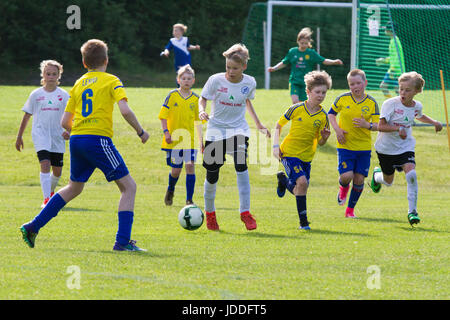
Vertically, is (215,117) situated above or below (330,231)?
above

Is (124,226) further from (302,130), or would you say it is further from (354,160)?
(354,160)

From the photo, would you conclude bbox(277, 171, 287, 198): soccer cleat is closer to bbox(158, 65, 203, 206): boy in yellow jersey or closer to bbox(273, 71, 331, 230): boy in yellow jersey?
bbox(273, 71, 331, 230): boy in yellow jersey

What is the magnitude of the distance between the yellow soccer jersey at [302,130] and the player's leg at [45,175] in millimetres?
3435

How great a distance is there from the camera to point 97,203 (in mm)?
11086

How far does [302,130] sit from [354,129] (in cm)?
113

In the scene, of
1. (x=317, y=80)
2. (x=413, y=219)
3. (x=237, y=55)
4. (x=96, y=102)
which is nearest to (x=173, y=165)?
(x=317, y=80)

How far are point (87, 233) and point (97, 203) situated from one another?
3.40 m

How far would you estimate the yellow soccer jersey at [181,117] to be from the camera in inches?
420

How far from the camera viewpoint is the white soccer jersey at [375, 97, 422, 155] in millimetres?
8836

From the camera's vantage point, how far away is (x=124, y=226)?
21.2 ft

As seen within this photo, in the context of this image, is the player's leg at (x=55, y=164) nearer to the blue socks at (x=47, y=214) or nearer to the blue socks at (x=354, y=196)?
the blue socks at (x=47, y=214)

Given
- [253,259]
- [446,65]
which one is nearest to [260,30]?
[446,65]

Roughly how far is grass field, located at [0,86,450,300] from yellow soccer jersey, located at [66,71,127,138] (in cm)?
112
